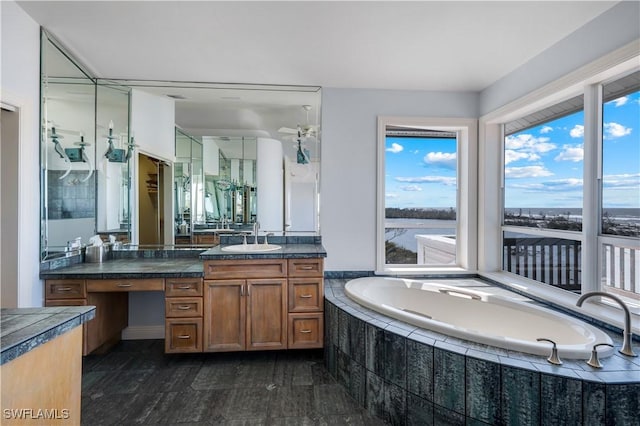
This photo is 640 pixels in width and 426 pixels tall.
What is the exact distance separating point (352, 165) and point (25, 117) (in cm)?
256

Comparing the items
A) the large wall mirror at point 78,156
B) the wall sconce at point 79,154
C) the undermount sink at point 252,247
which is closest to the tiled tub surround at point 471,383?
the undermount sink at point 252,247

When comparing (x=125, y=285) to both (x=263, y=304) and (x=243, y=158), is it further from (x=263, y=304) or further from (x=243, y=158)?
(x=243, y=158)

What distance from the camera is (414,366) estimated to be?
5.41 ft

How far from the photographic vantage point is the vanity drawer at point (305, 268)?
2.55 meters

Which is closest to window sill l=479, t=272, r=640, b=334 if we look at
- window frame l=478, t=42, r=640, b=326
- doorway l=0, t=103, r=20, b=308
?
window frame l=478, t=42, r=640, b=326

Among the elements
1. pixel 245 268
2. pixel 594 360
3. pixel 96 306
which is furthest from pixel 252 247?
pixel 594 360

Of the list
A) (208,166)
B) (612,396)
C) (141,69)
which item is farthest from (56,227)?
(612,396)

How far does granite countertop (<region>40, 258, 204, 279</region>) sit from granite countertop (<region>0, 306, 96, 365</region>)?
3.93ft

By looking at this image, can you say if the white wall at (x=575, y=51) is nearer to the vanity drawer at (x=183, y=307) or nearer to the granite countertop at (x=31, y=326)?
the granite countertop at (x=31, y=326)

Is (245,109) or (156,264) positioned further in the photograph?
(245,109)

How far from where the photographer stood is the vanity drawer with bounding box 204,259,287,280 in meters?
2.48

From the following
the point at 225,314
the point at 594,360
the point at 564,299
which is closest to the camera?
the point at 594,360

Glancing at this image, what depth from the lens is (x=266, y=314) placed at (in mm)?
2508

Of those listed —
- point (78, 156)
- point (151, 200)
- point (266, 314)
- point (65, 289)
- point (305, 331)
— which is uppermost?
point (78, 156)
